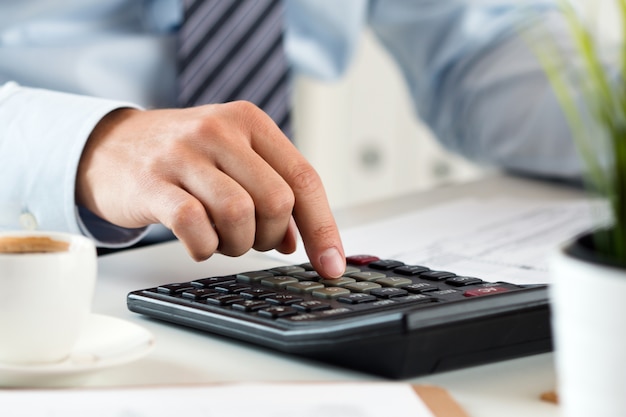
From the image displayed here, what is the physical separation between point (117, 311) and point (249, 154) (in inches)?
4.9

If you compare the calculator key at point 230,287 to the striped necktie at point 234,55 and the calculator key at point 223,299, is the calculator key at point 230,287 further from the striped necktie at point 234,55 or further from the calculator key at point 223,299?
the striped necktie at point 234,55

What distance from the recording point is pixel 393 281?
49 cm

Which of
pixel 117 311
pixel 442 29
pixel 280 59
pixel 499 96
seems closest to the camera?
pixel 117 311

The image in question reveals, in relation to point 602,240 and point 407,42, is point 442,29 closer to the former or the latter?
point 407,42

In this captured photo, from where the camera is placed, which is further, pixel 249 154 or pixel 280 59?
pixel 280 59

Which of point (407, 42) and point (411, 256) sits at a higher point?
point (407, 42)

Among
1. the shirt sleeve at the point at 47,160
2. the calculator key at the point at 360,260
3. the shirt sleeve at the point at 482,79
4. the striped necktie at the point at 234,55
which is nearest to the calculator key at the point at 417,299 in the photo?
the calculator key at the point at 360,260

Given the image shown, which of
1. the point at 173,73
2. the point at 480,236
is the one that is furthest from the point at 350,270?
the point at 173,73

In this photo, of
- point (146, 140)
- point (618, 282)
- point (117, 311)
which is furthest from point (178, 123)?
point (618, 282)

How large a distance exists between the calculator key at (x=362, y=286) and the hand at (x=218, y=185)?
3cm

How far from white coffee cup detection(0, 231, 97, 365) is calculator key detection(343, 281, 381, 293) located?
0.44ft

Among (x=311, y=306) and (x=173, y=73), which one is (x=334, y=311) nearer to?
(x=311, y=306)

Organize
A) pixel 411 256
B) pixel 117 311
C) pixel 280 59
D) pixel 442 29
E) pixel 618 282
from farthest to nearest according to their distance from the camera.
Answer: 1. pixel 442 29
2. pixel 280 59
3. pixel 411 256
4. pixel 117 311
5. pixel 618 282

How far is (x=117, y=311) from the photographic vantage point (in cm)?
54
